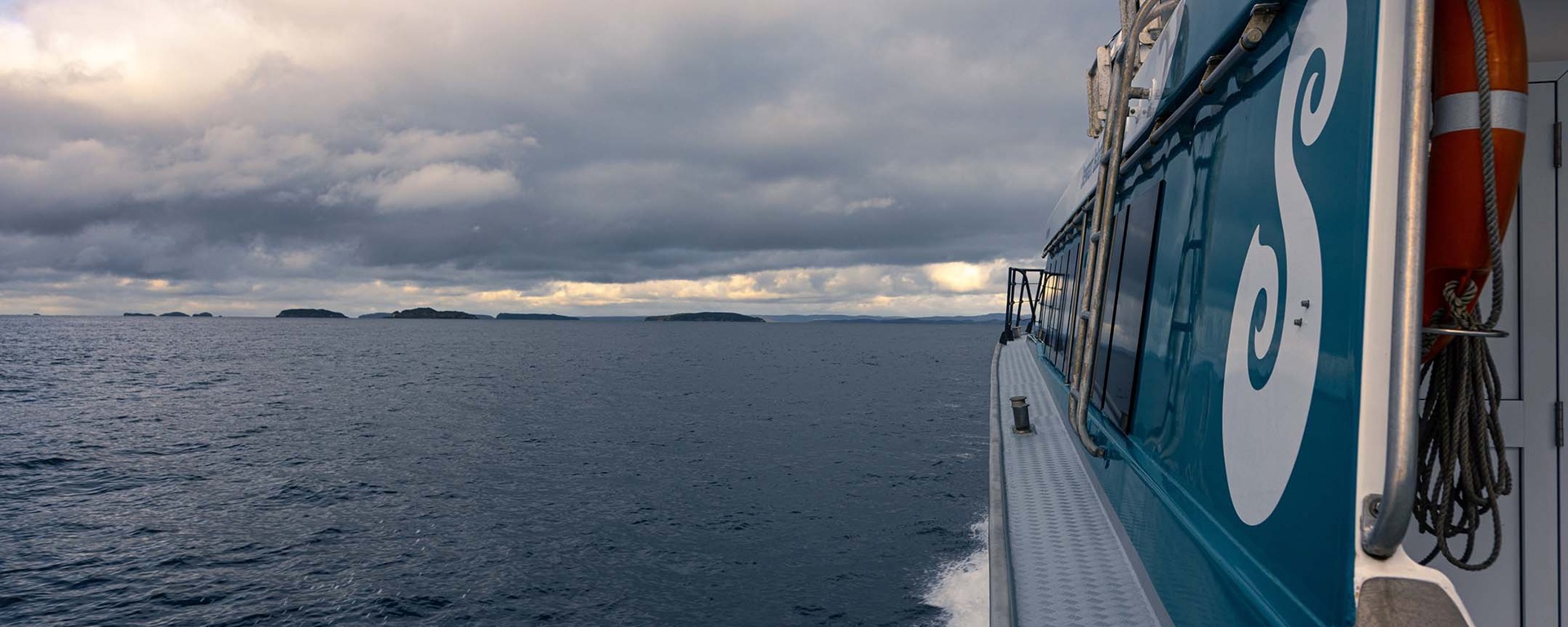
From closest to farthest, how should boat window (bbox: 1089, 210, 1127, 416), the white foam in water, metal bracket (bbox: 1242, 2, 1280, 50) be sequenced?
metal bracket (bbox: 1242, 2, 1280, 50) → boat window (bbox: 1089, 210, 1127, 416) → the white foam in water

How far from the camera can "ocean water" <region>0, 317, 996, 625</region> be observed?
12.4 m

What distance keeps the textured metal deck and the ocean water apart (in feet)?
15.2

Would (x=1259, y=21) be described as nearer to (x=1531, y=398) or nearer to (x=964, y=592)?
(x=1531, y=398)

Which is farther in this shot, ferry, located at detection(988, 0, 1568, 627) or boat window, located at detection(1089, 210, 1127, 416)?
boat window, located at detection(1089, 210, 1127, 416)

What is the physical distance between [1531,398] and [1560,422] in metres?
0.13

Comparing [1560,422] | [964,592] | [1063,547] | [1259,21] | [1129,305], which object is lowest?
[964,592]

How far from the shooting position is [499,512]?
18016 mm

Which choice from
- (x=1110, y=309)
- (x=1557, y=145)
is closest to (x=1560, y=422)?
(x=1557, y=145)

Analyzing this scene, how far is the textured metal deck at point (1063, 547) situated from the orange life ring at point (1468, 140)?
8.51ft

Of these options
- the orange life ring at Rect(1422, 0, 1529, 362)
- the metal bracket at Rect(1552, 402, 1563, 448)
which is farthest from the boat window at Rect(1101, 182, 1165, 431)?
the orange life ring at Rect(1422, 0, 1529, 362)

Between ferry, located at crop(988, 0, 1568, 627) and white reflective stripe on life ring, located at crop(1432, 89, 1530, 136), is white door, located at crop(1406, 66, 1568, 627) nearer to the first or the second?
ferry, located at crop(988, 0, 1568, 627)

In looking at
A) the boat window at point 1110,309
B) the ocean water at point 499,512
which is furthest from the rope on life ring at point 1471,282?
the ocean water at point 499,512

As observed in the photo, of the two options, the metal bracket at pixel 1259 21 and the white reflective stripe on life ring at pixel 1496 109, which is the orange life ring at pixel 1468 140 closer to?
the white reflective stripe on life ring at pixel 1496 109

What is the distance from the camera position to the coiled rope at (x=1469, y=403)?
1799mm
